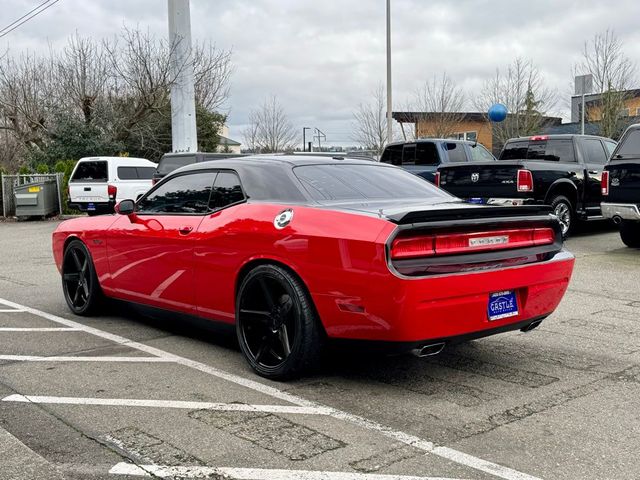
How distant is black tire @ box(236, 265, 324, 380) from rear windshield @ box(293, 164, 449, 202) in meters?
0.69

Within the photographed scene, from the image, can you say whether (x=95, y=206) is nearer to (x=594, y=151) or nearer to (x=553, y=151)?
(x=553, y=151)

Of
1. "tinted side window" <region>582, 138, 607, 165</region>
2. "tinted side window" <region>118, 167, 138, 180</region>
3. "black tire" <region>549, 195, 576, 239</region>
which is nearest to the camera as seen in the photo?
"black tire" <region>549, 195, 576, 239</region>

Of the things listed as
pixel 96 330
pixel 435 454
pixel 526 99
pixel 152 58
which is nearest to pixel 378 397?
pixel 435 454

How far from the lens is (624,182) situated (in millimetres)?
10750

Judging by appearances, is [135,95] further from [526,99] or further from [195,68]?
[526,99]

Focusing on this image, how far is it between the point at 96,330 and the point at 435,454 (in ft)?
12.9

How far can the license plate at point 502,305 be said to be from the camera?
4406mm

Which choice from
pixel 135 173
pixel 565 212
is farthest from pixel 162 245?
pixel 135 173

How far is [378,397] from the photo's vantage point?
14.3 feet

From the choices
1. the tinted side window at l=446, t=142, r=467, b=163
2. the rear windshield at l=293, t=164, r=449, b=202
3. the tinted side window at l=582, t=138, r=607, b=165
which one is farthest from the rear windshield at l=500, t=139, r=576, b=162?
the rear windshield at l=293, t=164, r=449, b=202

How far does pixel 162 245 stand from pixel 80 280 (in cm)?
180

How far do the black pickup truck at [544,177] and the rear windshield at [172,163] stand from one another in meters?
6.96

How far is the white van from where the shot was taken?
1980 cm

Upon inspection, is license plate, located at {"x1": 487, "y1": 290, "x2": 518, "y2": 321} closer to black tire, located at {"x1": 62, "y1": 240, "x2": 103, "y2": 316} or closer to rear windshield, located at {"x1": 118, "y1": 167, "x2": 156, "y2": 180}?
black tire, located at {"x1": 62, "y1": 240, "x2": 103, "y2": 316}
